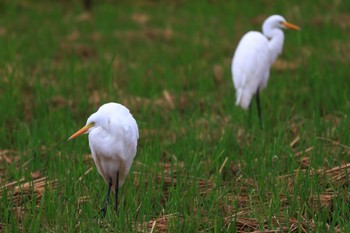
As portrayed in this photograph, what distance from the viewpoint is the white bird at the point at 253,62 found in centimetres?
567

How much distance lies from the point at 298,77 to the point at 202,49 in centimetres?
193

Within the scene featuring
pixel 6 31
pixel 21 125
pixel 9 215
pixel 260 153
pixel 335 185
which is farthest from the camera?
pixel 6 31

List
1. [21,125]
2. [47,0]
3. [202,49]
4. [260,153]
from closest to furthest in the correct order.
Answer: [260,153]
[21,125]
[202,49]
[47,0]

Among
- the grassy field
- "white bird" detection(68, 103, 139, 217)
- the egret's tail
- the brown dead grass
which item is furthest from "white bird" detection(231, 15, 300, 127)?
"white bird" detection(68, 103, 139, 217)

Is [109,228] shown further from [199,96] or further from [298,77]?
[298,77]

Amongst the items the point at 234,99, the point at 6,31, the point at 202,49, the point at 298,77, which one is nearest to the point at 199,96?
the point at 234,99

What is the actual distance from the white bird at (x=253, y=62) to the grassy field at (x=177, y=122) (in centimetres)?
16

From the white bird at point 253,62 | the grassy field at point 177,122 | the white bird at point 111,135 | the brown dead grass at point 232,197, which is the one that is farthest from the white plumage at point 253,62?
the white bird at point 111,135

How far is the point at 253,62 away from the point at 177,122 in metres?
0.90

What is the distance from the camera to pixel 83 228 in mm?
3227

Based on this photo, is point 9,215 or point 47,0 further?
point 47,0

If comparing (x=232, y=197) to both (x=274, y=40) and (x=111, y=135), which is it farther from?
(x=274, y=40)

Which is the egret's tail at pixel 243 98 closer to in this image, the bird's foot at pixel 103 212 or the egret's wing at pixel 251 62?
the egret's wing at pixel 251 62

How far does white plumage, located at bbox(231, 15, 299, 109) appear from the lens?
5676 mm
